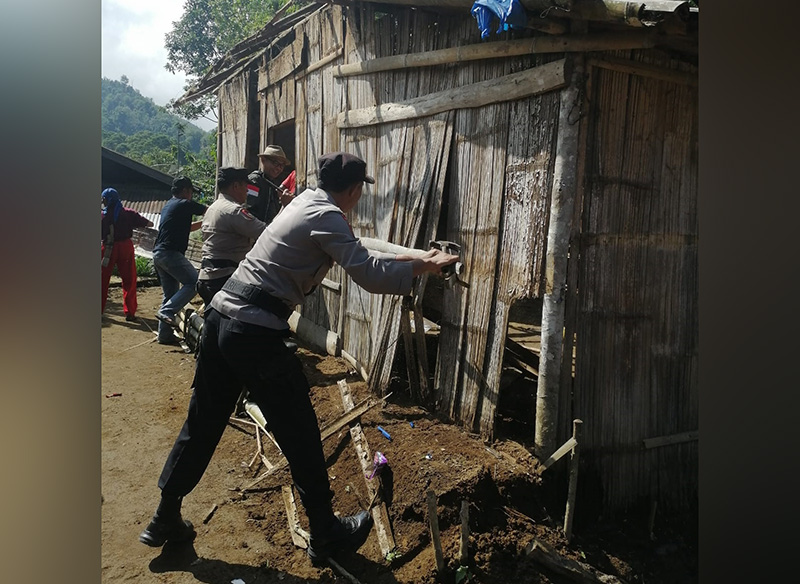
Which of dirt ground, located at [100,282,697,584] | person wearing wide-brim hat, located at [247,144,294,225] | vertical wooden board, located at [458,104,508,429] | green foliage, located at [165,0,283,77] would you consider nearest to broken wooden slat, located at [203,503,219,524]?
dirt ground, located at [100,282,697,584]

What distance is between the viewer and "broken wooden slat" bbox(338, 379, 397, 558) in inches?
108

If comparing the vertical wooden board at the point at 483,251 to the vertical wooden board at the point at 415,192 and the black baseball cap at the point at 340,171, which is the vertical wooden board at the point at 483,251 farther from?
the black baseball cap at the point at 340,171

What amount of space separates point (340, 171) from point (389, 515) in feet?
5.90

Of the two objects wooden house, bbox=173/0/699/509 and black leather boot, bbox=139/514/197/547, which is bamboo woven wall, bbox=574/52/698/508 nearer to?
wooden house, bbox=173/0/699/509

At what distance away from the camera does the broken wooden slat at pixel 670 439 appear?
3514 mm

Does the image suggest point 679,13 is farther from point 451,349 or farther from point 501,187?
point 451,349

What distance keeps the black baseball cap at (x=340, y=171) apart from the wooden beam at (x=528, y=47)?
1.29 meters

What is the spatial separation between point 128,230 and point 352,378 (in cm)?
265

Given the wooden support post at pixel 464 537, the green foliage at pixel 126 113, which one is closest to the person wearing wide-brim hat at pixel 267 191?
the green foliage at pixel 126 113
